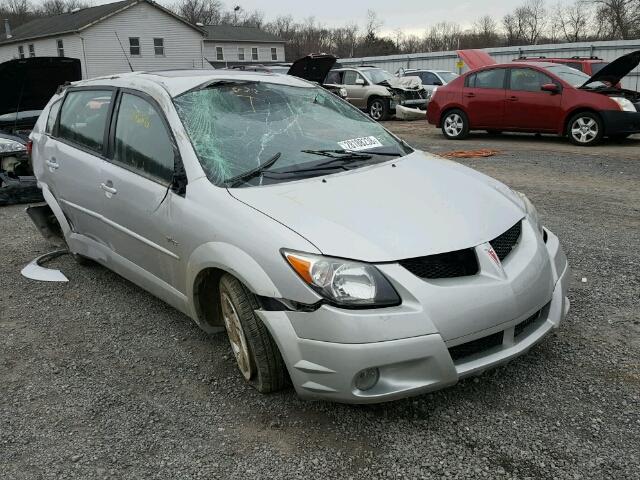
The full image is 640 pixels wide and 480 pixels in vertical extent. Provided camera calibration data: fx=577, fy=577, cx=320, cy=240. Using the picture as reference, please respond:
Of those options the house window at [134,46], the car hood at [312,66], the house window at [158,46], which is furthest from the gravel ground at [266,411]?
the house window at [158,46]

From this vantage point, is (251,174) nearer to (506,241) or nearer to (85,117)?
(506,241)

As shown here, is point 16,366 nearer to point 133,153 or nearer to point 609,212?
point 133,153

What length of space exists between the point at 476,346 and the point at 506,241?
0.56 metres

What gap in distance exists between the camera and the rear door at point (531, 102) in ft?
35.8

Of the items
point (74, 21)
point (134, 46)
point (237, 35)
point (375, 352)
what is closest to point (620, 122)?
point (375, 352)

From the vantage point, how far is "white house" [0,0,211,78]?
35656 mm

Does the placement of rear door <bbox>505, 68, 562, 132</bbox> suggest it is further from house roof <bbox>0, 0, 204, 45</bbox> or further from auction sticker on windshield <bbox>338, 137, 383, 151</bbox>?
house roof <bbox>0, 0, 204, 45</bbox>

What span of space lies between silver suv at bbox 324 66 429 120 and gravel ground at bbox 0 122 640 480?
1396 cm

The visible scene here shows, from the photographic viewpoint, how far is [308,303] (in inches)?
97.3

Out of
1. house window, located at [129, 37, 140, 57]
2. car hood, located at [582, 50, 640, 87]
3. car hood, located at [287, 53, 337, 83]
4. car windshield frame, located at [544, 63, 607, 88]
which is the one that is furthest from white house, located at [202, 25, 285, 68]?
car hood, located at [287, 53, 337, 83]

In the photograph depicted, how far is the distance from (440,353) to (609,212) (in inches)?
181

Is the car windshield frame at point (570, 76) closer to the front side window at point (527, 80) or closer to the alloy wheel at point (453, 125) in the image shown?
the front side window at point (527, 80)

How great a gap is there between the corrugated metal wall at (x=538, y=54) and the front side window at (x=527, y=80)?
11559 millimetres

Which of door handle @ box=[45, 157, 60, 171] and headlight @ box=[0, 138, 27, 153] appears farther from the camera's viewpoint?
headlight @ box=[0, 138, 27, 153]
